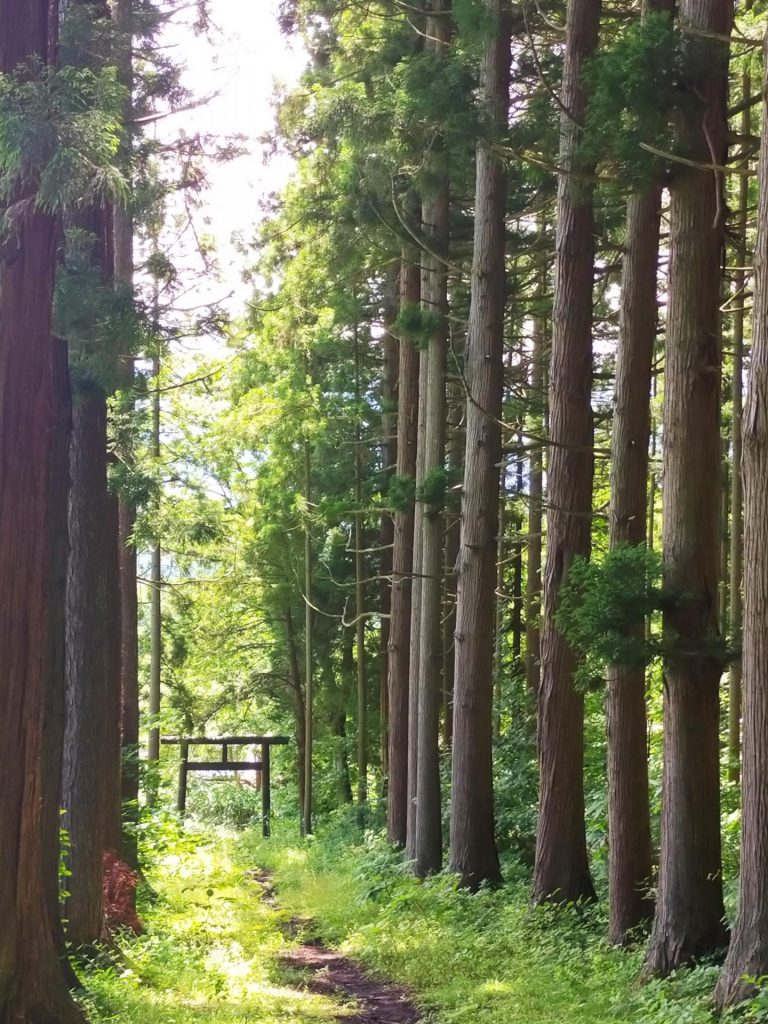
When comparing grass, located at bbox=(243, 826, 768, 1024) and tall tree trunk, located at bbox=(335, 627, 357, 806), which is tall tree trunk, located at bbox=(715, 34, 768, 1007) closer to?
grass, located at bbox=(243, 826, 768, 1024)

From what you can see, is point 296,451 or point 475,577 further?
point 296,451

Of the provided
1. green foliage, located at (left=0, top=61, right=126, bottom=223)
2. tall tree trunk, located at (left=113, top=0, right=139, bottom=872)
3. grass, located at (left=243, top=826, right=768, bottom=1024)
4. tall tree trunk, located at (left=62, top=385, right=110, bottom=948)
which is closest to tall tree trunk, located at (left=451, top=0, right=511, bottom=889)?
grass, located at (left=243, top=826, right=768, bottom=1024)

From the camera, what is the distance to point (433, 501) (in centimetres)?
1375

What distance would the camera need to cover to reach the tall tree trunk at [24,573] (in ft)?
19.1

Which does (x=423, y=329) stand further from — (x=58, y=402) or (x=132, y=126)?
(x=58, y=402)

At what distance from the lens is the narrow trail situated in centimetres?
791

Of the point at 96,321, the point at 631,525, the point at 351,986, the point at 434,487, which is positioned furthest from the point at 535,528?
the point at 96,321

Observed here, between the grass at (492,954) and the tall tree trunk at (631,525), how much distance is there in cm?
61

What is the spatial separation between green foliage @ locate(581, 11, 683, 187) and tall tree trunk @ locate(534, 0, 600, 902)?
260 centimetres

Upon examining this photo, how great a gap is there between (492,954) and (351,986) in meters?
1.29

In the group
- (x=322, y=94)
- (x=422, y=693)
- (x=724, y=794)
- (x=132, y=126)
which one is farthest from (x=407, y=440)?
(x=132, y=126)

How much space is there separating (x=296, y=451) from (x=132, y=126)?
12.5 metres

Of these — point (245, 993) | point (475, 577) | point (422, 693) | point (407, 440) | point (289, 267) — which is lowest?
point (245, 993)

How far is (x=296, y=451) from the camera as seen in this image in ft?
69.0
